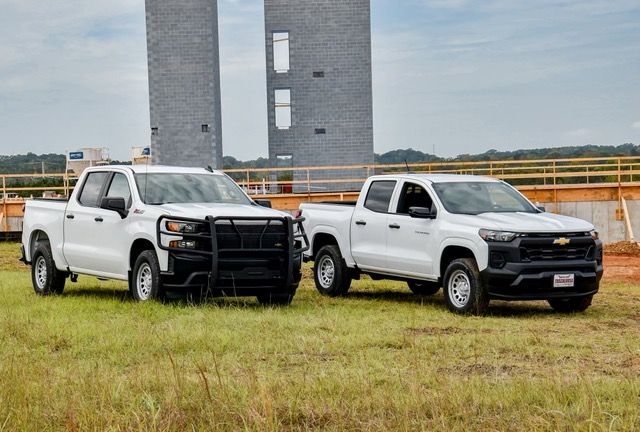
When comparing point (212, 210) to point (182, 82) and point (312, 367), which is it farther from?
point (182, 82)

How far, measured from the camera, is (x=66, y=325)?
11.5 meters

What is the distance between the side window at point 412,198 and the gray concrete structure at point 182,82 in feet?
102

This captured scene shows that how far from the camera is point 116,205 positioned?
14141mm

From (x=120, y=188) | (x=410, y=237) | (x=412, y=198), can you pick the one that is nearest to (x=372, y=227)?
(x=412, y=198)

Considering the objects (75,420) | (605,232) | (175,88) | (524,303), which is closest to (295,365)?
(75,420)

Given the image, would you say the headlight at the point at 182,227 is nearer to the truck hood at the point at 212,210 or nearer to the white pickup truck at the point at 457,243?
the truck hood at the point at 212,210

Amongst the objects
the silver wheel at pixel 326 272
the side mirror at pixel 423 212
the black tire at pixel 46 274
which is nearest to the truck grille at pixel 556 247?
the side mirror at pixel 423 212

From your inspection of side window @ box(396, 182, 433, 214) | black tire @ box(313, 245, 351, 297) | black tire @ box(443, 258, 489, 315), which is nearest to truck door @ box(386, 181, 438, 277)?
side window @ box(396, 182, 433, 214)

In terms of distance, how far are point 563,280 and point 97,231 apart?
650 centimetres

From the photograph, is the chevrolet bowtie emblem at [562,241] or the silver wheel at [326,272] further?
the silver wheel at [326,272]

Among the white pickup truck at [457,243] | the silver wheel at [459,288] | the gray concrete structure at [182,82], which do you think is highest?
the gray concrete structure at [182,82]

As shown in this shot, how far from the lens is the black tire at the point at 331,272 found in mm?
16469

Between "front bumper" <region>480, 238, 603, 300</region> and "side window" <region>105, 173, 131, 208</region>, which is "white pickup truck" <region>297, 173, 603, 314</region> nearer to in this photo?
"front bumper" <region>480, 238, 603, 300</region>

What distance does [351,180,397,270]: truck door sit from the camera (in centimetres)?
1562
